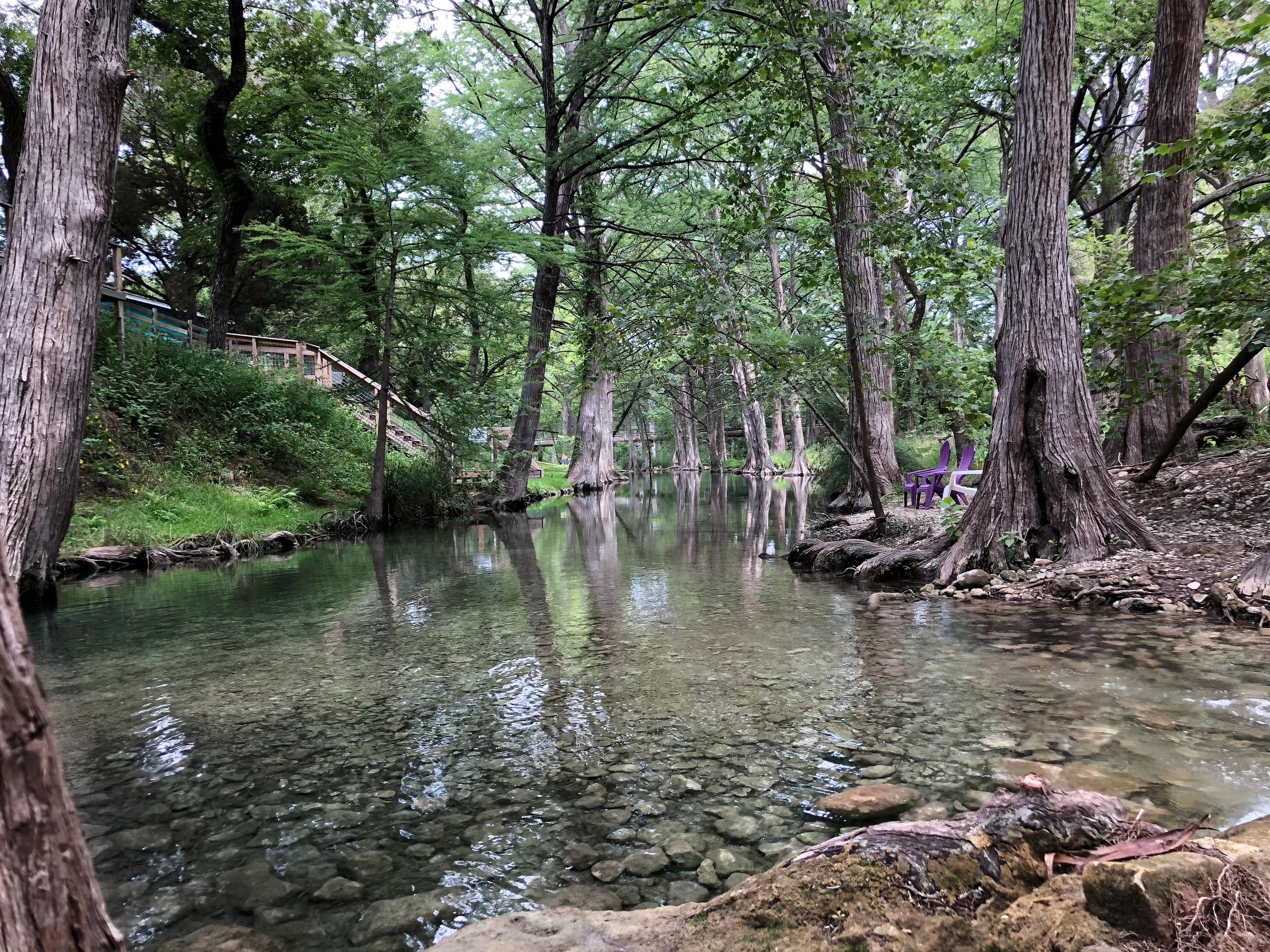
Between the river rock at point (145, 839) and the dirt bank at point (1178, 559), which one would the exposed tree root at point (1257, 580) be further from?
the river rock at point (145, 839)

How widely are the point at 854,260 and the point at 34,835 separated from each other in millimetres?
10936

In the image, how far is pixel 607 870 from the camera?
223 centimetres

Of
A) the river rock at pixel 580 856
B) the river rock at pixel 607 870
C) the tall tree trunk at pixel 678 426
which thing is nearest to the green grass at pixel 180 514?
the river rock at pixel 580 856

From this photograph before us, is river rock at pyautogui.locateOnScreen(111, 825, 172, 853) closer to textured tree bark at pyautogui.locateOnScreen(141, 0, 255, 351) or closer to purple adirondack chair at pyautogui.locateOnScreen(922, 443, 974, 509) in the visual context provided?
purple adirondack chair at pyautogui.locateOnScreen(922, 443, 974, 509)

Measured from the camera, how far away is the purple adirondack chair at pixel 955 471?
977 centimetres

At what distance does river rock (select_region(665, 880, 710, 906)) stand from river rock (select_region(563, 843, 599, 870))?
0.30m

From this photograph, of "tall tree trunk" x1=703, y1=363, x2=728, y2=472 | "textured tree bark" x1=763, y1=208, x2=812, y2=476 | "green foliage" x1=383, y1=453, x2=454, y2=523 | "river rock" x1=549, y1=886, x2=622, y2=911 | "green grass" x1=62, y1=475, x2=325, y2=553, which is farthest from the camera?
"tall tree trunk" x1=703, y1=363, x2=728, y2=472

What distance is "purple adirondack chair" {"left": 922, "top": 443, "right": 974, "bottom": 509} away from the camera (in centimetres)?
977

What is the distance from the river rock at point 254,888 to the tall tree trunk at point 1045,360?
20.3ft

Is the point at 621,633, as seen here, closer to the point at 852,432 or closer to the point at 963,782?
the point at 963,782

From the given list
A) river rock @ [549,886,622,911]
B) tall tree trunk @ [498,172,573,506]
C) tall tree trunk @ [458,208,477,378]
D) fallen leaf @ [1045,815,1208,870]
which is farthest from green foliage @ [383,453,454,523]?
fallen leaf @ [1045,815,1208,870]

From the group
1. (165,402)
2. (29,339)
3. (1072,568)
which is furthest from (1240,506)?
(165,402)

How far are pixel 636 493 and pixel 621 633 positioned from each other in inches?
879

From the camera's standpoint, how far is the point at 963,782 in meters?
2.66
